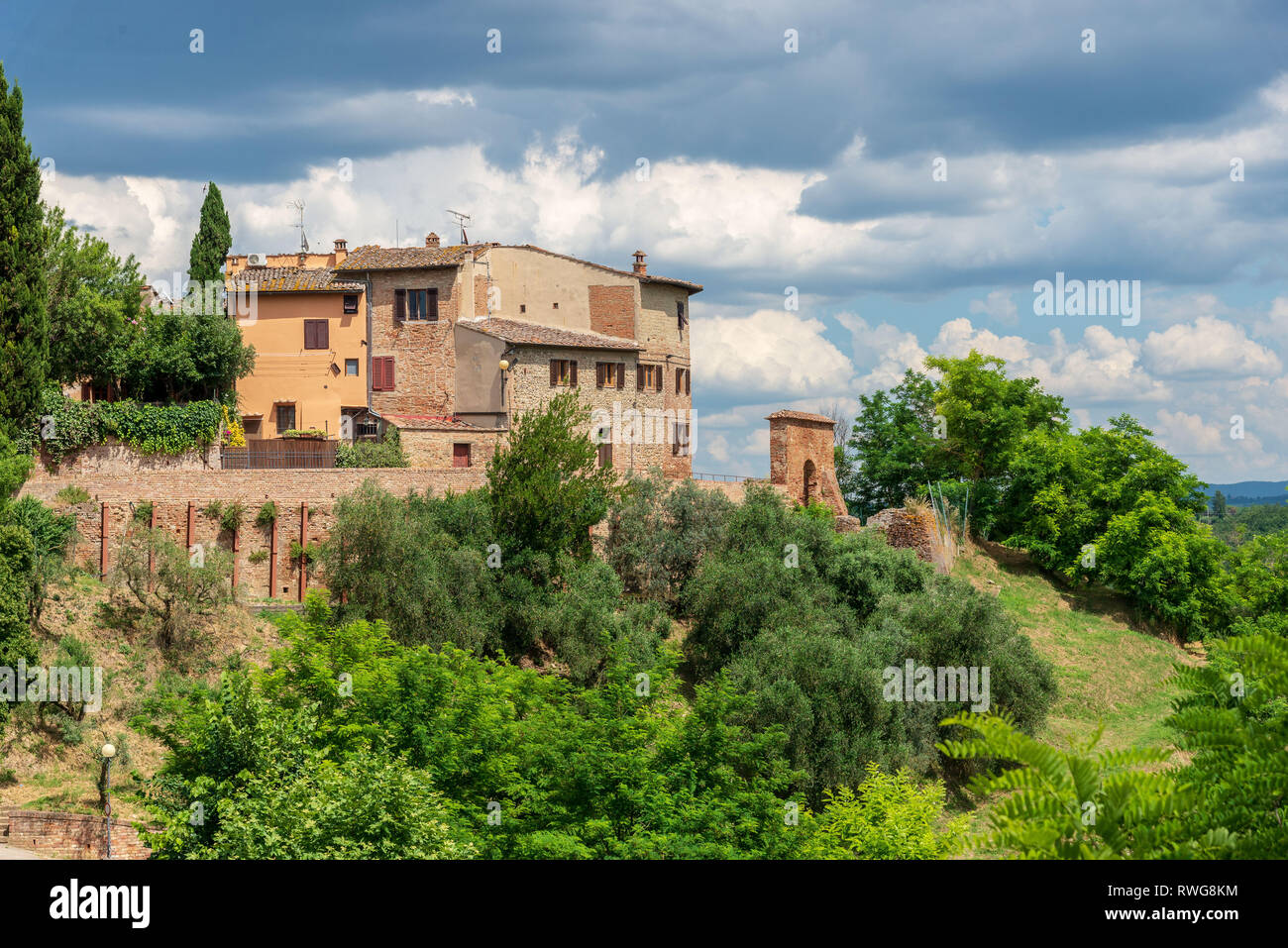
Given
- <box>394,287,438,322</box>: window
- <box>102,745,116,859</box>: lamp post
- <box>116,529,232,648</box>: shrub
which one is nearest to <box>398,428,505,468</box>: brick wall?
<box>394,287,438,322</box>: window

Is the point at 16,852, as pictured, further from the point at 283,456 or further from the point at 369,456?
the point at 369,456

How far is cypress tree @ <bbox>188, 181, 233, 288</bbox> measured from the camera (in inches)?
1895

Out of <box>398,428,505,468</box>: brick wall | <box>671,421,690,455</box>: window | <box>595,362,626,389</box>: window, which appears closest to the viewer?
<box>398,428,505,468</box>: brick wall

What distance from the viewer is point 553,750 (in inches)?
972

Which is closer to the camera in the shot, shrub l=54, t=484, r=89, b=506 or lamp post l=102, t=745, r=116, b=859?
lamp post l=102, t=745, r=116, b=859

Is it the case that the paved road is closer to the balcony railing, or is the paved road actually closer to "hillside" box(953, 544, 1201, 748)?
the balcony railing

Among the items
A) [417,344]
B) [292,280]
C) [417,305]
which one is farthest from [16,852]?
[417,305]

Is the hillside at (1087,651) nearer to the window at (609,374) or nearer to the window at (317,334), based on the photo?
the window at (609,374)

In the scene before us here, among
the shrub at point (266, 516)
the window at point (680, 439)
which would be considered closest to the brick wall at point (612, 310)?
the window at point (680, 439)

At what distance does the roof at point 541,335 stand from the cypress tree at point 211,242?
31.4ft

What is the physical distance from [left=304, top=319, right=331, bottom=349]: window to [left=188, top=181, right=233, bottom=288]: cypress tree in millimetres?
3729
